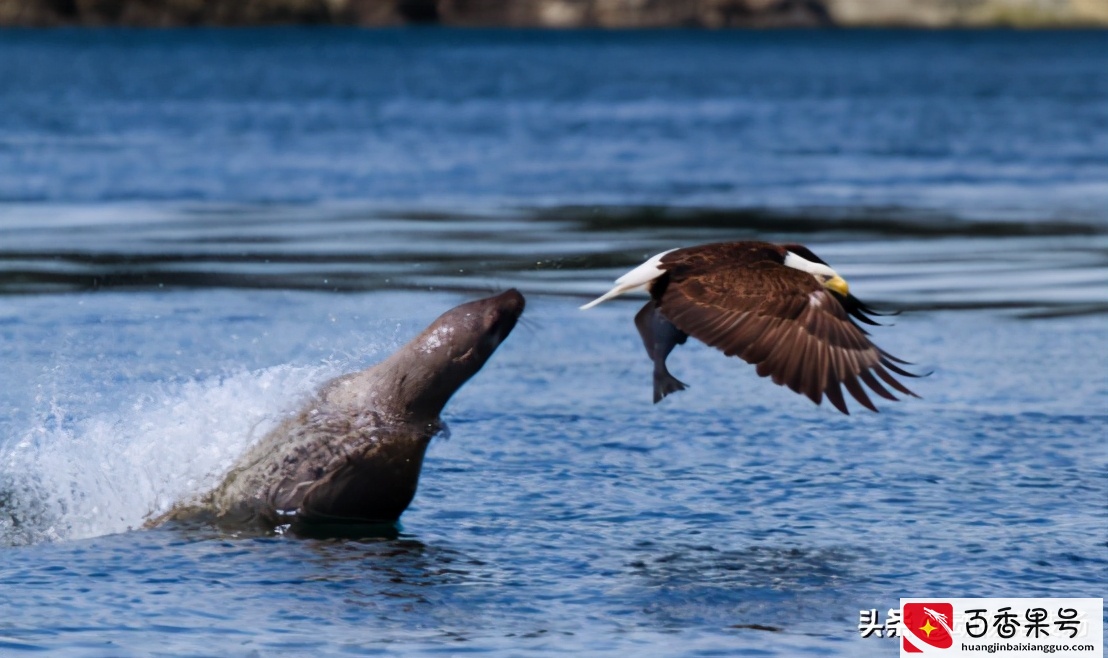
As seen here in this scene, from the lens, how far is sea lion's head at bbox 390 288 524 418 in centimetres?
1081

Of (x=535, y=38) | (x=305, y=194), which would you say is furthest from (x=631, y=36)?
(x=305, y=194)

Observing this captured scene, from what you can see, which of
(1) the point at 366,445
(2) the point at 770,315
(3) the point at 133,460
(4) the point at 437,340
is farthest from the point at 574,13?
(2) the point at 770,315

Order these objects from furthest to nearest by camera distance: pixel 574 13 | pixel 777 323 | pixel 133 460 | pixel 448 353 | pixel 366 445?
pixel 574 13 < pixel 133 460 < pixel 448 353 < pixel 366 445 < pixel 777 323

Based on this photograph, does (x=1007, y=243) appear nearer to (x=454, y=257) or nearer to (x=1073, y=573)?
(x=454, y=257)

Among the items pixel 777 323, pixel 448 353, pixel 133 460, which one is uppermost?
pixel 777 323

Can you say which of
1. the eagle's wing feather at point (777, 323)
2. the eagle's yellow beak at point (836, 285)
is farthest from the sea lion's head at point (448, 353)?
the eagle's yellow beak at point (836, 285)

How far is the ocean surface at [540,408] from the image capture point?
9438 mm

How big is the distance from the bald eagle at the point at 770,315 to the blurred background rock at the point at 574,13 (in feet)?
455

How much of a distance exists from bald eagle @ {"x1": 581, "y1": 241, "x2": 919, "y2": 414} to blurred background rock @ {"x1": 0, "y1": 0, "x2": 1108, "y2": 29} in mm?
138759

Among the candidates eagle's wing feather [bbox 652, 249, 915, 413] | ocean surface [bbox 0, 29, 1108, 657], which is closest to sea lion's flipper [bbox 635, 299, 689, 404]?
eagle's wing feather [bbox 652, 249, 915, 413]

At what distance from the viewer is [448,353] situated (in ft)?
35.6

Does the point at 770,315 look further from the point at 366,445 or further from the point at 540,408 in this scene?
the point at 540,408

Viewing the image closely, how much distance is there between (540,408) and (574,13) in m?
157

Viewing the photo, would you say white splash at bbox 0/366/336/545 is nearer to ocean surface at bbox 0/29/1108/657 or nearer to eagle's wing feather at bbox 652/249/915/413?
ocean surface at bbox 0/29/1108/657
